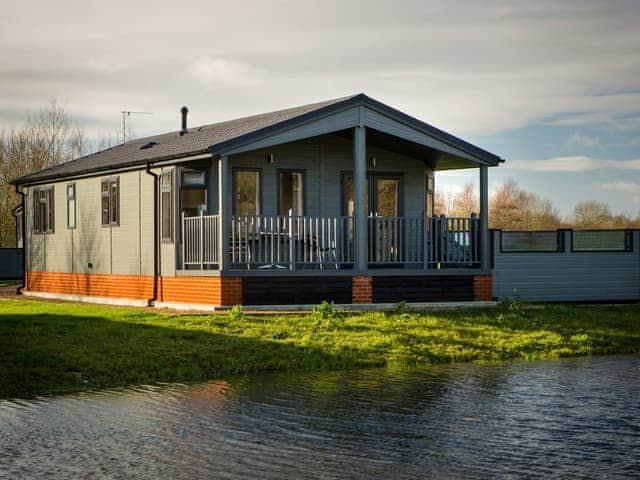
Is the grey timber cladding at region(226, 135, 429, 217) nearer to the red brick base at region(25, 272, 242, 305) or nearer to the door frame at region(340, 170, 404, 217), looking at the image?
the door frame at region(340, 170, 404, 217)

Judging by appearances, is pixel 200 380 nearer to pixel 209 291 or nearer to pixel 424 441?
pixel 424 441

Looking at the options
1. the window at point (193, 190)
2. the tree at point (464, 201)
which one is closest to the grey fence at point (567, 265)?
the window at point (193, 190)

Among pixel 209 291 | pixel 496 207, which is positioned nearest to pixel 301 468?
pixel 209 291

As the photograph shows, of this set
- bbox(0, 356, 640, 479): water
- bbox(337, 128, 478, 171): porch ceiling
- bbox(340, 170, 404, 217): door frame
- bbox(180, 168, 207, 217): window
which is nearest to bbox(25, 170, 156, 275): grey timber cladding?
bbox(180, 168, 207, 217): window

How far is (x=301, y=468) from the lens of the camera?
9.22 m

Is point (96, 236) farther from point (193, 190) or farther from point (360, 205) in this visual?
point (360, 205)

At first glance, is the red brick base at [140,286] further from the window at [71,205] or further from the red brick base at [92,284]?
the window at [71,205]

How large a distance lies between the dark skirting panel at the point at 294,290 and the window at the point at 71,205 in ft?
30.5

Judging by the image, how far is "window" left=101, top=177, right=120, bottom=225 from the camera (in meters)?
27.8

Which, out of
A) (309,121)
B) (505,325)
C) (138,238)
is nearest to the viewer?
(505,325)

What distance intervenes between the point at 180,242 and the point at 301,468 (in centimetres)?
1602

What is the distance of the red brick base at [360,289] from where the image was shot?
23.7 metres

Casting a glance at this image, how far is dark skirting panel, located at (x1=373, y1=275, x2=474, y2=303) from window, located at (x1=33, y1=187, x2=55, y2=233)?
1222cm

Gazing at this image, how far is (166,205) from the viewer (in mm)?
25438
